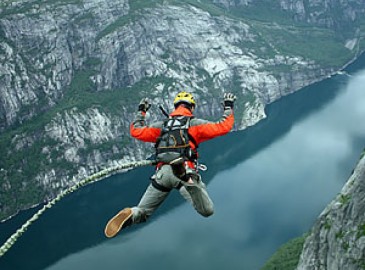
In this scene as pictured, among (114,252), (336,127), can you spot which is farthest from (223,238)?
(336,127)

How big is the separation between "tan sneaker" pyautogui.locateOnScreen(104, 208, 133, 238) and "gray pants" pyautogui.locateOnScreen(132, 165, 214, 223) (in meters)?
0.20

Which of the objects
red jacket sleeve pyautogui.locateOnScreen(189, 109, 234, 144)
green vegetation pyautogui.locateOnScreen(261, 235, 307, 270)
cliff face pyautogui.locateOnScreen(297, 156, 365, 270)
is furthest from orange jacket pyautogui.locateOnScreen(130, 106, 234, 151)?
green vegetation pyautogui.locateOnScreen(261, 235, 307, 270)

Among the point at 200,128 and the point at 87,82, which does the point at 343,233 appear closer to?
the point at 200,128

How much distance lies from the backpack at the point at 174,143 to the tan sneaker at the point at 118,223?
1.34m

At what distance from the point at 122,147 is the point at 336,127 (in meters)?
68.7

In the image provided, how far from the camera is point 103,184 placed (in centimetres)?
12744

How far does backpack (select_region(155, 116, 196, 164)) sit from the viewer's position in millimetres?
9672

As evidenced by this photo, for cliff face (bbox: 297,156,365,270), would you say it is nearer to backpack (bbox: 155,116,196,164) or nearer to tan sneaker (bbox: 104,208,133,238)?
backpack (bbox: 155,116,196,164)

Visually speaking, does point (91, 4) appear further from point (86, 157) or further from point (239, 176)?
point (239, 176)

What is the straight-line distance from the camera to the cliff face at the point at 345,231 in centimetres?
2966

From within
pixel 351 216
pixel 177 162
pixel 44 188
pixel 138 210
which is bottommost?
pixel 44 188

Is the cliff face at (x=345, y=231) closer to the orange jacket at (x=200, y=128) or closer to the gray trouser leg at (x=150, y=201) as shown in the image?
the orange jacket at (x=200, y=128)

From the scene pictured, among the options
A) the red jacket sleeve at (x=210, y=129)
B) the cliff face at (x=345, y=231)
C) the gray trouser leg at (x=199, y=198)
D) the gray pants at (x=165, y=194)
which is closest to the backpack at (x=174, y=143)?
the red jacket sleeve at (x=210, y=129)

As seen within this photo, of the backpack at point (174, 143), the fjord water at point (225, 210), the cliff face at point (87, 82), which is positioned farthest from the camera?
the cliff face at point (87, 82)
